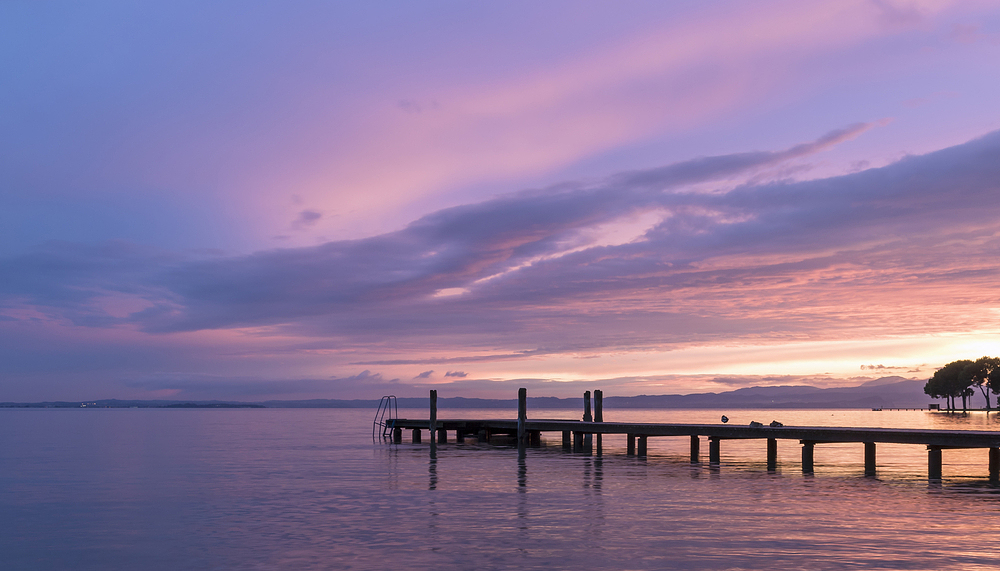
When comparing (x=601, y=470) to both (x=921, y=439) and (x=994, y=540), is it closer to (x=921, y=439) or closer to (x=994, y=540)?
(x=921, y=439)

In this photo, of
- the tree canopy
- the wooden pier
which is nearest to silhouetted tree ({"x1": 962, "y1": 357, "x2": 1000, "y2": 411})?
the tree canopy

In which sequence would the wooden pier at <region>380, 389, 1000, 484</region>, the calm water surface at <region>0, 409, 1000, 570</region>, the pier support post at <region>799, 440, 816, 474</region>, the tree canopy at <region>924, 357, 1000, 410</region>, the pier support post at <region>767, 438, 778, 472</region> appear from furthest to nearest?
1. the tree canopy at <region>924, 357, 1000, 410</region>
2. the pier support post at <region>767, 438, 778, 472</region>
3. the pier support post at <region>799, 440, 816, 474</region>
4. the wooden pier at <region>380, 389, 1000, 484</region>
5. the calm water surface at <region>0, 409, 1000, 570</region>

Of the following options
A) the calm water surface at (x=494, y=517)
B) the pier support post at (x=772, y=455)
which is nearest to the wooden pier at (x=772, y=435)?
the pier support post at (x=772, y=455)

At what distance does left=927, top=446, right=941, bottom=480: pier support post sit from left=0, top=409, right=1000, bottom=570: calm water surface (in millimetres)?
797

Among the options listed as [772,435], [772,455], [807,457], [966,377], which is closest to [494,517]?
[807,457]

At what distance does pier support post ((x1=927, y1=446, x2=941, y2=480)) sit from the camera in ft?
110

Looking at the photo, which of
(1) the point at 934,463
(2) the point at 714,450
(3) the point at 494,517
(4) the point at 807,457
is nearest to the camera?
(3) the point at 494,517

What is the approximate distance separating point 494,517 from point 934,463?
849 inches

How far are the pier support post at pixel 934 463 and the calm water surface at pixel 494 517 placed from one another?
2.61 feet

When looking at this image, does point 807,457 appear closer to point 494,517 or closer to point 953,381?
point 494,517

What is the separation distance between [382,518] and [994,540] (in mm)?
15457

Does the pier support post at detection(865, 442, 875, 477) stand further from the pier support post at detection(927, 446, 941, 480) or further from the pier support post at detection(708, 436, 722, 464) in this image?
the pier support post at detection(708, 436, 722, 464)

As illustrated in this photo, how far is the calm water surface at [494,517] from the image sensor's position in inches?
677

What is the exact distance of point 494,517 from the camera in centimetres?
2264
